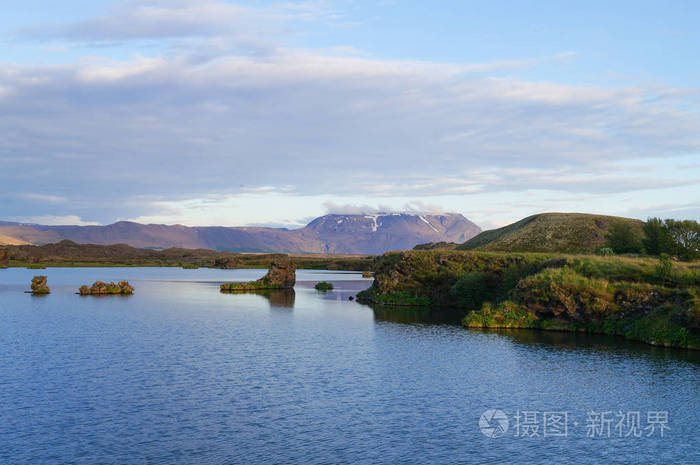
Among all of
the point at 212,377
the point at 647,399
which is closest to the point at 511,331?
the point at 647,399

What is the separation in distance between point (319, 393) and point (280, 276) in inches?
4063

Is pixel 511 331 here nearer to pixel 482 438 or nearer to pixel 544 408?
pixel 544 408

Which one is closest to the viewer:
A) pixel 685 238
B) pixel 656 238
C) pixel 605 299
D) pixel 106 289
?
pixel 605 299

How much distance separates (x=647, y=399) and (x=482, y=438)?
554 inches

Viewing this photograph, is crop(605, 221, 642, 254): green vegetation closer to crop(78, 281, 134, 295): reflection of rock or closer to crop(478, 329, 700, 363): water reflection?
crop(478, 329, 700, 363): water reflection

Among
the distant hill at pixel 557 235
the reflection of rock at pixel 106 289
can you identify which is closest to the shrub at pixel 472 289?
the reflection of rock at pixel 106 289

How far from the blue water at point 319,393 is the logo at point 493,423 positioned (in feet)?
1.36

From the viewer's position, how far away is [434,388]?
128ft

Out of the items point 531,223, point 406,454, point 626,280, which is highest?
point 531,223

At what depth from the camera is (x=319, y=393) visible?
37.2 m

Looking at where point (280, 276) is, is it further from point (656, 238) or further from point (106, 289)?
point (656, 238)

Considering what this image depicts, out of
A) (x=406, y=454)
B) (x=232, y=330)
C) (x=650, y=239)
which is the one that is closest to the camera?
(x=406, y=454)

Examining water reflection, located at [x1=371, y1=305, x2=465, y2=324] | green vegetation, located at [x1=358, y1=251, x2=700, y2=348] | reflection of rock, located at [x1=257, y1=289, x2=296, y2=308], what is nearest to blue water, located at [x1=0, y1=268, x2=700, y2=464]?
green vegetation, located at [x1=358, y1=251, x2=700, y2=348]

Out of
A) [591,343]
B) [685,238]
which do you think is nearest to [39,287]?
[591,343]
